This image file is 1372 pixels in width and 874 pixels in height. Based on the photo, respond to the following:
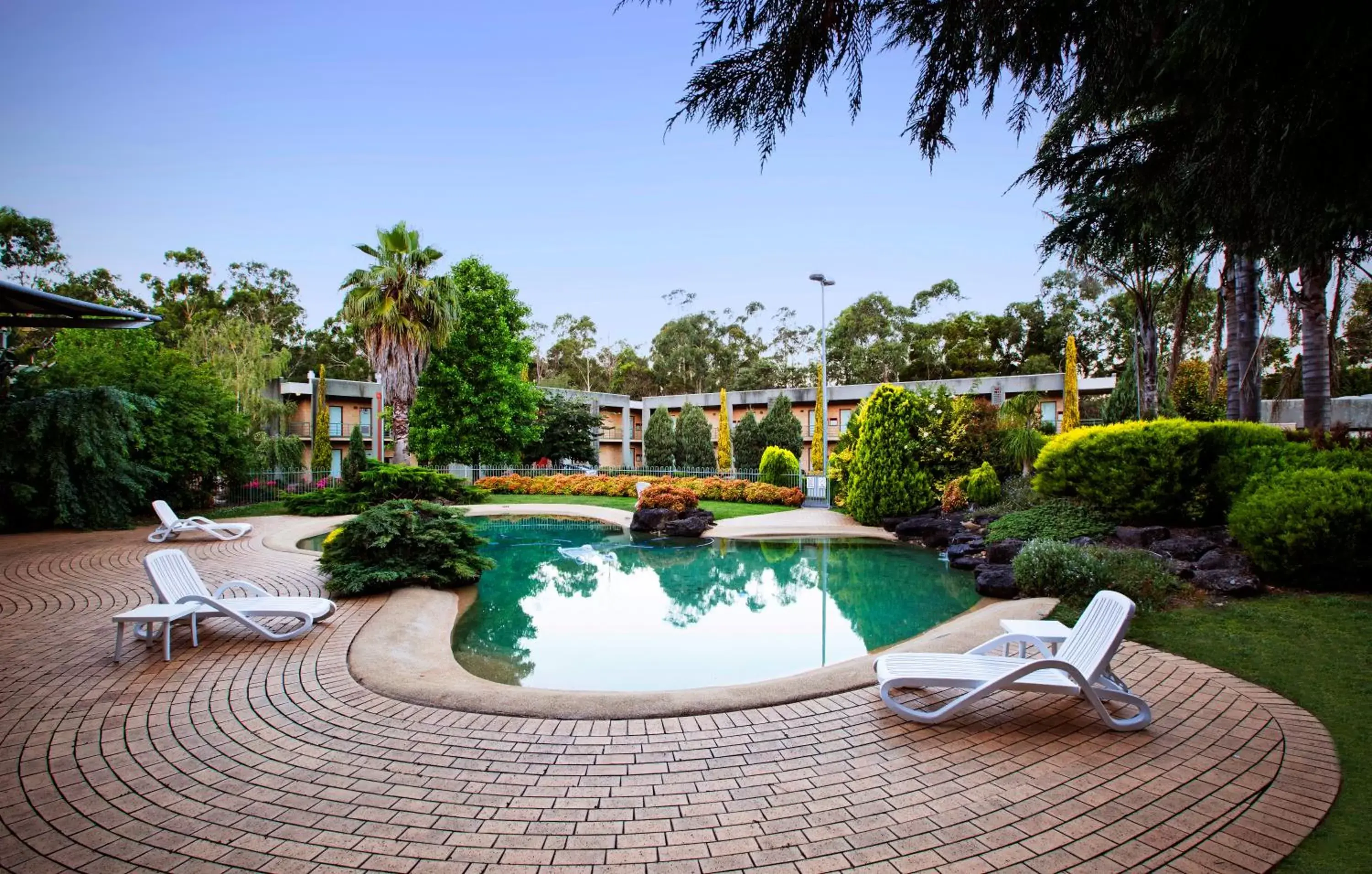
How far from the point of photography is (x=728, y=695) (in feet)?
15.4

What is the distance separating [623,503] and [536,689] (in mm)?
17454

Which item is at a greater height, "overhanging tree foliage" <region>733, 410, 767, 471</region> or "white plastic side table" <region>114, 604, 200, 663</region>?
"overhanging tree foliage" <region>733, 410, 767, 471</region>

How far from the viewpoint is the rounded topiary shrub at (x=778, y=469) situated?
76.5 feet

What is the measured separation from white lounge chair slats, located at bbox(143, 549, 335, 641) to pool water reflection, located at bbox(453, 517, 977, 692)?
154 cm

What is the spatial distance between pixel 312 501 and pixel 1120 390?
2567cm

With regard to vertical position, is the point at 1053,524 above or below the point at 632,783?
above

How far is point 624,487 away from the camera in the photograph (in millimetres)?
Answer: 24812

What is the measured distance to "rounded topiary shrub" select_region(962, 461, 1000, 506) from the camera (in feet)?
50.7

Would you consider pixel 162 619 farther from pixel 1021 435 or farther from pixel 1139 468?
pixel 1021 435

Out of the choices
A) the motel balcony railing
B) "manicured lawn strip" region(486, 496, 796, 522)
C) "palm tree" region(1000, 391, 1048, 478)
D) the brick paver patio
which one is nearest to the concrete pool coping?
the brick paver patio

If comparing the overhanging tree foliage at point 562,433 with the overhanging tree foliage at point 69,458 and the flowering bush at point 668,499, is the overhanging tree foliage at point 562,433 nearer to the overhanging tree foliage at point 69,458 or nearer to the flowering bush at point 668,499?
the flowering bush at point 668,499

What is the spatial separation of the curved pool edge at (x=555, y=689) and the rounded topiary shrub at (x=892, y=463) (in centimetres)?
945

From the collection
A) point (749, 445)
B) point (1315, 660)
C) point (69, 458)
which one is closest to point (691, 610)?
point (1315, 660)

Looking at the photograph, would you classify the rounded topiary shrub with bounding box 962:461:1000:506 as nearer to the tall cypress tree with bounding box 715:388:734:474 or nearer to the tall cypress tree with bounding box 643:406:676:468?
the tall cypress tree with bounding box 715:388:734:474
